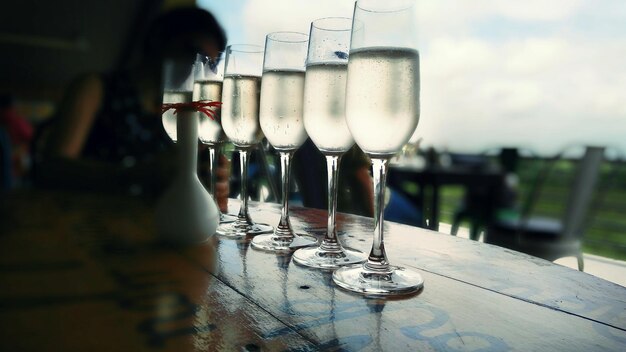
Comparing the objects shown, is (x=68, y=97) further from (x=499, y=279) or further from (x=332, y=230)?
(x=499, y=279)

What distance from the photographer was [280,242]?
679 millimetres

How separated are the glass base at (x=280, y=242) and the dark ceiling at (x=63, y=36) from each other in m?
6.65

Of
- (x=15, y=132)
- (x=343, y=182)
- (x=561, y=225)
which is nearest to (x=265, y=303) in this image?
(x=343, y=182)

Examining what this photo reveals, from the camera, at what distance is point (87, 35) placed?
8.47 m

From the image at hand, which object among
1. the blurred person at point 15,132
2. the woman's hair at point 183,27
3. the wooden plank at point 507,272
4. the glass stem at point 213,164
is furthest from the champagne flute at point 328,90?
the blurred person at point 15,132

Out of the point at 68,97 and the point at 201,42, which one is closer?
the point at 201,42

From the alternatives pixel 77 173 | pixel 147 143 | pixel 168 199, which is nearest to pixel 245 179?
pixel 168 199

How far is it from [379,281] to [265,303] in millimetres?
137

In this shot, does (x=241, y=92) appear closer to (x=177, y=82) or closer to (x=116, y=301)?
(x=177, y=82)

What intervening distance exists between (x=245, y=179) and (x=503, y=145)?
8.07 feet

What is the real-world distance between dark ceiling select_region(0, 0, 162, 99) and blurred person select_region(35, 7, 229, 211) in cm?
524

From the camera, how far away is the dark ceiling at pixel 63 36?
748 cm

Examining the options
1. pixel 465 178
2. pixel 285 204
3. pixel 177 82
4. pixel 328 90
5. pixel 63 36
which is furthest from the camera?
pixel 63 36

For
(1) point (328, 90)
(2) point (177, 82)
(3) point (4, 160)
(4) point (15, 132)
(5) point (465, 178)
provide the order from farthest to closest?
(4) point (15, 132), (5) point (465, 178), (3) point (4, 160), (2) point (177, 82), (1) point (328, 90)
